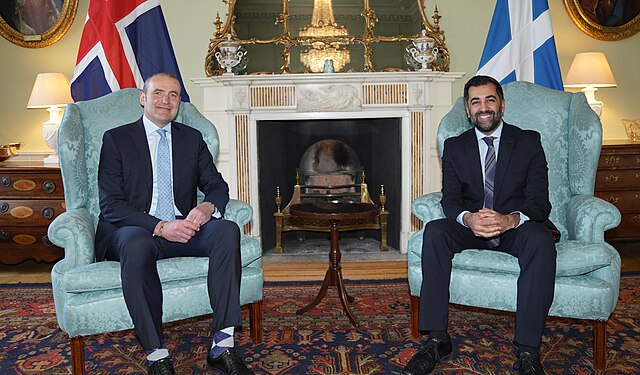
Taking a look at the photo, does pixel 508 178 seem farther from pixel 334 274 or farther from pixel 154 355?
pixel 154 355

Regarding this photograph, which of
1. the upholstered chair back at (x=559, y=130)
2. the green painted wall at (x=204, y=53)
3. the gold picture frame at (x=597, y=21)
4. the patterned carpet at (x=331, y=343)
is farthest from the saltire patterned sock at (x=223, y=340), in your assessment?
the gold picture frame at (x=597, y=21)

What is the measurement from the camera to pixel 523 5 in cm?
381

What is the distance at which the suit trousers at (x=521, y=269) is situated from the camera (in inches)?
88.0

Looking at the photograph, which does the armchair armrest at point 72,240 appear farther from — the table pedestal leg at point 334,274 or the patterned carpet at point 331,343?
the table pedestal leg at point 334,274

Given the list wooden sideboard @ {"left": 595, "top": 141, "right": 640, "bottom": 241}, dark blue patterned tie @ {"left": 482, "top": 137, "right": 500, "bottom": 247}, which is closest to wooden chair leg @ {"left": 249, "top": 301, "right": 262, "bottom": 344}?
dark blue patterned tie @ {"left": 482, "top": 137, "right": 500, "bottom": 247}

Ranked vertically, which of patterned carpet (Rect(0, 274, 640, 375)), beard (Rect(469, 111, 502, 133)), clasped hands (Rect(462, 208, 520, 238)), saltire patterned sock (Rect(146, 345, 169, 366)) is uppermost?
beard (Rect(469, 111, 502, 133))

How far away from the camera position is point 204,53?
4.50m

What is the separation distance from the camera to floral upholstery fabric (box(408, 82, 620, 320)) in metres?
2.32

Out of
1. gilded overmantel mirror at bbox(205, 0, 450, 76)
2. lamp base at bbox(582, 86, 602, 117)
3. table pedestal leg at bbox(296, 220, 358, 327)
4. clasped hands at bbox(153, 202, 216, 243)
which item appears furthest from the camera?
gilded overmantel mirror at bbox(205, 0, 450, 76)

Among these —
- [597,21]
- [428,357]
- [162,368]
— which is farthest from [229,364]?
[597,21]

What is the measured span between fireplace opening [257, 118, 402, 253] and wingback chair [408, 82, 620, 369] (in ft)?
5.36

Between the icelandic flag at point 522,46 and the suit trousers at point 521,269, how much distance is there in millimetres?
1623

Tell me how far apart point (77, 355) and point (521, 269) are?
172 centimetres

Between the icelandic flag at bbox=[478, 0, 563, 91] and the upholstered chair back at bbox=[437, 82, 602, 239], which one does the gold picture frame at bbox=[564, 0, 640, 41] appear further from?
the upholstered chair back at bbox=[437, 82, 602, 239]
